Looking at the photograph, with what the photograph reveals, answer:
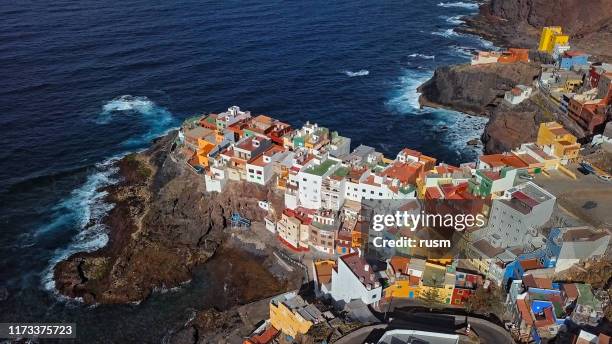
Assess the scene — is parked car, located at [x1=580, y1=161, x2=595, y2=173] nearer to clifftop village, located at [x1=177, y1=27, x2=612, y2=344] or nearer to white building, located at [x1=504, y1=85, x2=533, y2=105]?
clifftop village, located at [x1=177, y1=27, x2=612, y2=344]

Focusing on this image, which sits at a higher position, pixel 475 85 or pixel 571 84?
pixel 571 84

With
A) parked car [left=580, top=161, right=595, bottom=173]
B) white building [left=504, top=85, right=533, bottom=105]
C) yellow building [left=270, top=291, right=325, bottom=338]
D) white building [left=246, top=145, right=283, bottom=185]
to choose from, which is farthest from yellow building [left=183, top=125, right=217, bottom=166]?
white building [left=504, top=85, right=533, bottom=105]

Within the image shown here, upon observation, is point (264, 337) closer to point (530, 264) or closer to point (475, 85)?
point (530, 264)

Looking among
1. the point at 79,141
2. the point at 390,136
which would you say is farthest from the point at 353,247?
the point at 79,141

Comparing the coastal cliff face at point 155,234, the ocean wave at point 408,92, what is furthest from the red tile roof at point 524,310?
the ocean wave at point 408,92

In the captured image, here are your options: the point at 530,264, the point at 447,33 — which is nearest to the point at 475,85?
the point at 447,33

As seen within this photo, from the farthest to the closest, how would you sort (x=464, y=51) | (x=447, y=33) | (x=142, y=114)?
(x=447, y=33) → (x=464, y=51) → (x=142, y=114)

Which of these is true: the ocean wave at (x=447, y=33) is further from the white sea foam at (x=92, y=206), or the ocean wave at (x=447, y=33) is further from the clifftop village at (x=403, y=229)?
the white sea foam at (x=92, y=206)

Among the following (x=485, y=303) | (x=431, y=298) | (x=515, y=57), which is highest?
(x=515, y=57)
